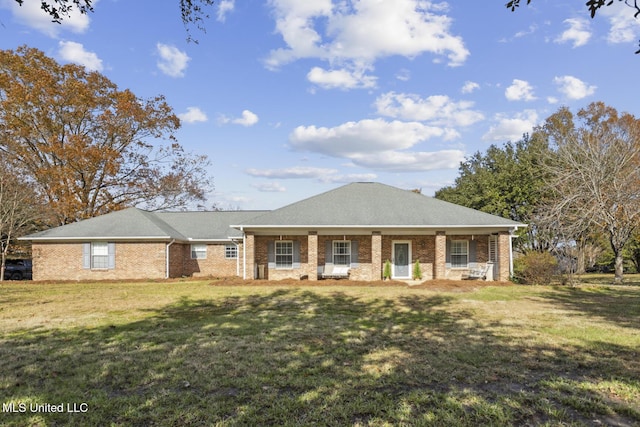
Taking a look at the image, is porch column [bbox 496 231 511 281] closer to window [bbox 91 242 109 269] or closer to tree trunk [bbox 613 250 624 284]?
tree trunk [bbox 613 250 624 284]

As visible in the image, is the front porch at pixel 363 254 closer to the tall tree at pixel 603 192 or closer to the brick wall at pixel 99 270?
the tall tree at pixel 603 192

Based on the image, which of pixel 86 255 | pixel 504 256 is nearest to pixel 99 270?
pixel 86 255

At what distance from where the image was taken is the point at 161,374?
531 centimetres

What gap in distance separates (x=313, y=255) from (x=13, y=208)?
54.8 ft

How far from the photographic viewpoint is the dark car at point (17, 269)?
2609 cm

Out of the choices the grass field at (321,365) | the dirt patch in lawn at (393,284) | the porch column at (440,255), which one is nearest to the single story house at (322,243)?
the porch column at (440,255)

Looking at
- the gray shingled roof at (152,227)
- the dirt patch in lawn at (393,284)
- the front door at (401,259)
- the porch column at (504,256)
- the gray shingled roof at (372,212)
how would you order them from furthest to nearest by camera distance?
the gray shingled roof at (152,227), the front door at (401,259), the gray shingled roof at (372,212), the porch column at (504,256), the dirt patch in lawn at (393,284)

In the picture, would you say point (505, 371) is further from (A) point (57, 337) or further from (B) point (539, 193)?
(B) point (539, 193)

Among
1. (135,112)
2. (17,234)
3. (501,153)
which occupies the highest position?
(135,112)

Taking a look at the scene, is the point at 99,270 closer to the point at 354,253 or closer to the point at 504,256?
the point at 354,253

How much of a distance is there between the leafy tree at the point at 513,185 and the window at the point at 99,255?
78.6ft

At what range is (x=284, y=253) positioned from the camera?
20.7 meters

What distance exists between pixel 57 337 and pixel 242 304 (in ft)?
16.7

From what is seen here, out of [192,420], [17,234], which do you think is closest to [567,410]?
[192,420]
